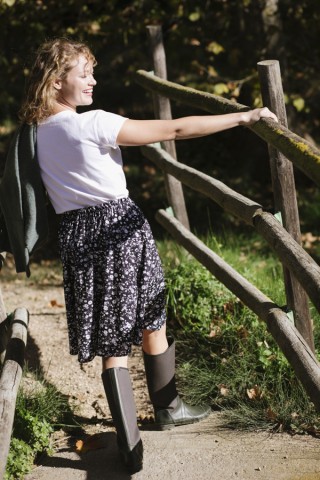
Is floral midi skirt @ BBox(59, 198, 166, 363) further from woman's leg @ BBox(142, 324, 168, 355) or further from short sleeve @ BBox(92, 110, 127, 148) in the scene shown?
short sleeve @ BBox(92, 110, 127, 148)

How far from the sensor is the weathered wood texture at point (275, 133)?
2.64m

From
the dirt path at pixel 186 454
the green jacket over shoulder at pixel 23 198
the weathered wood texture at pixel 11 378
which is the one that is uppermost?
the green jacket over shoulder at pixel 23 198

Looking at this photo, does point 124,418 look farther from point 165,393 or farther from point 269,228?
point 269,228

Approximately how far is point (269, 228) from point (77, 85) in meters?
0.96

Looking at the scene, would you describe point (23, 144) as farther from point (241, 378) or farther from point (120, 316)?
point (241, 378)

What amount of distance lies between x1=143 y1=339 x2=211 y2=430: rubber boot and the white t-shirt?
32.0 inches

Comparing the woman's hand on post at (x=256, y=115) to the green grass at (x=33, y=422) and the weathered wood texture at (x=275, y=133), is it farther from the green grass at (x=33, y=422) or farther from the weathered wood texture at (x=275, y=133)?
the green grass at (x=33, y=422)

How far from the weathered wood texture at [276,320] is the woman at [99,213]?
0.45 meters

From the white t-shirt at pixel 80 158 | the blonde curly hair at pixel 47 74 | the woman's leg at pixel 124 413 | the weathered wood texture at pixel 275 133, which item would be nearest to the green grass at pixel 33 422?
the woman's leg at pixel 124 413

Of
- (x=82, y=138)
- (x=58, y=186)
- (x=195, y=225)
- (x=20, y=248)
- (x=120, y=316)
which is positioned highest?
(x=82, y=138)

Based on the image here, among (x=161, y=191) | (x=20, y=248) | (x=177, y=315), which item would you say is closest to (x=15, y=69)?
(x=161, y=191)

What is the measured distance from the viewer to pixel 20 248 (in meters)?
3.39

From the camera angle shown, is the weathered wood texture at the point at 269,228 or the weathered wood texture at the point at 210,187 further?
the weathered wood texture at the point at 210,187

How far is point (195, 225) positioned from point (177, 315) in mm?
2710
